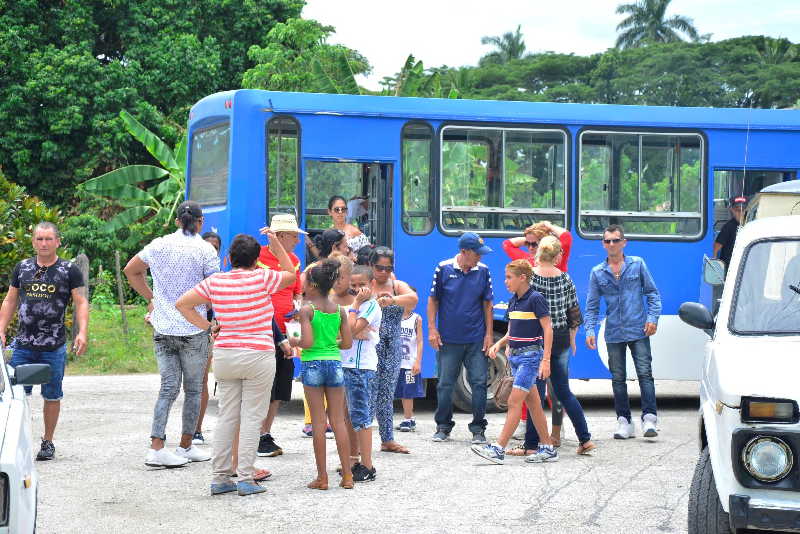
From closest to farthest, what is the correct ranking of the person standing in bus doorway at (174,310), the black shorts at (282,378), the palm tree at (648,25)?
the person standing in bus doorway at (174,310)
the black shorts at (282,378)
the palm tree at (648,25)

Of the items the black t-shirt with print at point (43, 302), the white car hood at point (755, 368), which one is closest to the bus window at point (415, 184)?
the black t-shirt with print at point (43, 302)

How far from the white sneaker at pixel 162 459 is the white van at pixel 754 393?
414cm

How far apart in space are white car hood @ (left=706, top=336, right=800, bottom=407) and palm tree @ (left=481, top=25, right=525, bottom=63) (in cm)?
7150

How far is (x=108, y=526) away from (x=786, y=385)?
398 centimetres

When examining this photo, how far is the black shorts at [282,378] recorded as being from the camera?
31.5ft

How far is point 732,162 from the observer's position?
1355 cm

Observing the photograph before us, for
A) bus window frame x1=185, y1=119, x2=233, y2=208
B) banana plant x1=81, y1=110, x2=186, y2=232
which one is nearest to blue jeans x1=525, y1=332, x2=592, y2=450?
bus window frame x1=185, y1=119, x2=233, y2=208

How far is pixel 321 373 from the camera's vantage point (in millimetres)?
8258

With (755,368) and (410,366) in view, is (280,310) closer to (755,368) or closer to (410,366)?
(410,366)

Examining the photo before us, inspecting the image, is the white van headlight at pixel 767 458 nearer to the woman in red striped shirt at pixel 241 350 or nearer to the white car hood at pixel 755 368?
the white car hood at pixel 755 368

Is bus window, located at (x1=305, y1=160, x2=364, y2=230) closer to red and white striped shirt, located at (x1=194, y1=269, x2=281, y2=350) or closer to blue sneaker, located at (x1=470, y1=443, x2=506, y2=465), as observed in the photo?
blue sneaker, located at (x1=470, y1=443, x2=506, y2=465)

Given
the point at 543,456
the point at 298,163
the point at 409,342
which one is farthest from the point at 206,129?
the point at 543,456

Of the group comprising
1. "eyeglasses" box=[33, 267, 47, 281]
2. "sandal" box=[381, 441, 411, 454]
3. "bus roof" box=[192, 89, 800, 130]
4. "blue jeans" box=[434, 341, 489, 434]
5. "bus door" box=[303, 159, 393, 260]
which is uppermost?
"bus roof" box=[192, 89, 800, 130]

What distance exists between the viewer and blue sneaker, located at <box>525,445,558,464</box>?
960cm
